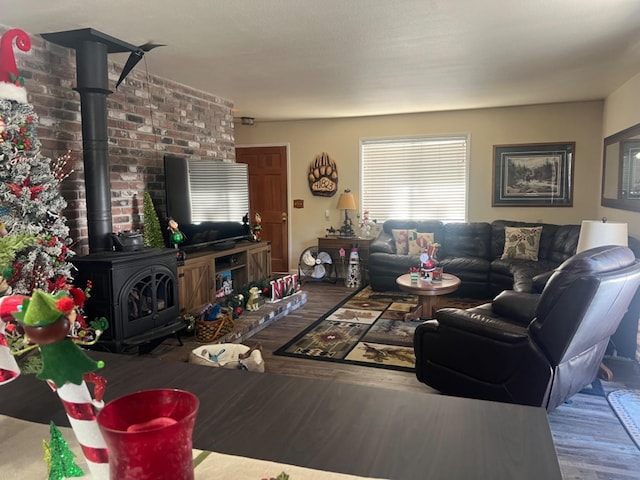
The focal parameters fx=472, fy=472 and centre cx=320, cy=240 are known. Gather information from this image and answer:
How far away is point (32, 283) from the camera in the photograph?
274 cm

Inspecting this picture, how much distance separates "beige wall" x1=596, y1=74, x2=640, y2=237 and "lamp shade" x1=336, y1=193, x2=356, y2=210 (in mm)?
3178

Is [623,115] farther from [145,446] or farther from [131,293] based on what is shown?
[145,446]

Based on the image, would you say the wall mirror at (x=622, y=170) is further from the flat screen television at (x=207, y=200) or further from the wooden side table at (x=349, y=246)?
the flat screen television at (x=207, y=200)

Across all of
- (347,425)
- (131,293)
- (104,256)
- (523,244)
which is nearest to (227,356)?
(131,293)

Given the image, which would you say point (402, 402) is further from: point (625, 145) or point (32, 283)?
point (625, 145)

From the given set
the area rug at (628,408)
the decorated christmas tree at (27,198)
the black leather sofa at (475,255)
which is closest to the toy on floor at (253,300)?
the black leather sofa at (475,255)

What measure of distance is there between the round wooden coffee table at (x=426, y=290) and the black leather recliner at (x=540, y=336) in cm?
147

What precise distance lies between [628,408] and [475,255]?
3315mm

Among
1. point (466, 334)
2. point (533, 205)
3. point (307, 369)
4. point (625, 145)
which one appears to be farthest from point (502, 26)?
point (533, 205)

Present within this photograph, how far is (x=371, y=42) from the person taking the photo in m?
3.48

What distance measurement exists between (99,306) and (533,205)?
18.0 ft

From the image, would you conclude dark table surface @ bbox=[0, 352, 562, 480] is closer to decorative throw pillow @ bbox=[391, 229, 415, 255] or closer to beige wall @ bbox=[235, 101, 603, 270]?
decorative throw pillow @ bbox=[391, 229, 415, 255]

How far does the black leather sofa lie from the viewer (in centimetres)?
555

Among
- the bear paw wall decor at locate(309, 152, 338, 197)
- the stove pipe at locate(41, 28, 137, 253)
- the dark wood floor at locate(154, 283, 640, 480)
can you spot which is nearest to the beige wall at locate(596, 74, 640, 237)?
the dark wood floor at locate(154, 283, 640, 480)
